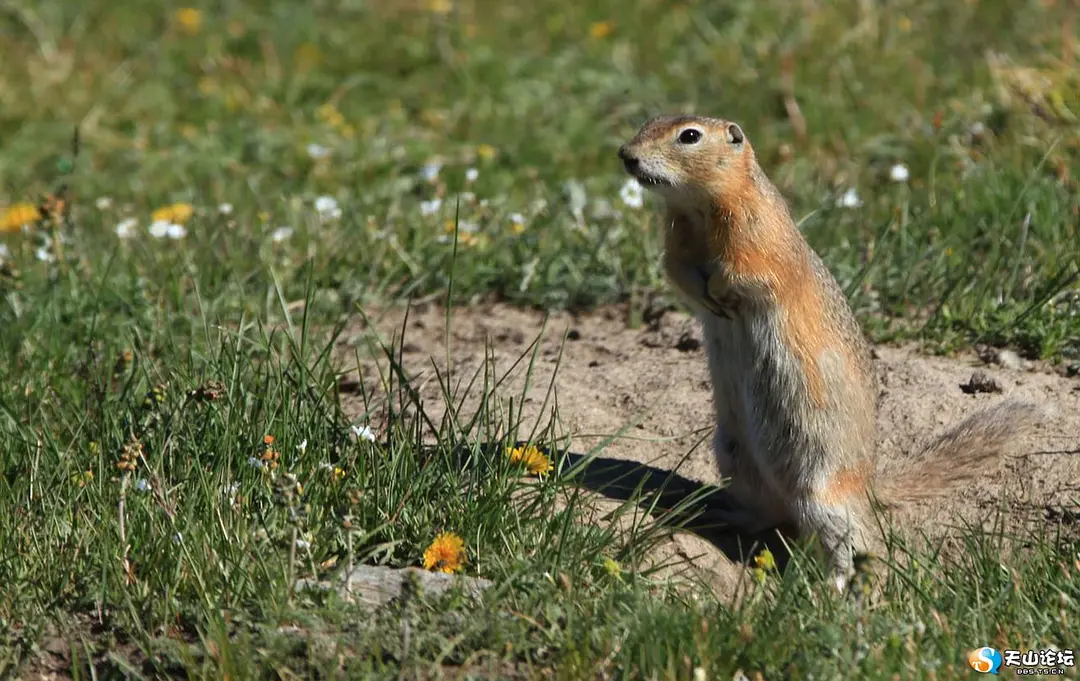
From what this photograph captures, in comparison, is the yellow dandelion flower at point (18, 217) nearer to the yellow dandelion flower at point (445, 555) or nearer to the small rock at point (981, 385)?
the yellow dandelion flower at point (445, 555)

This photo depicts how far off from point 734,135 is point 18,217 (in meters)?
3.58

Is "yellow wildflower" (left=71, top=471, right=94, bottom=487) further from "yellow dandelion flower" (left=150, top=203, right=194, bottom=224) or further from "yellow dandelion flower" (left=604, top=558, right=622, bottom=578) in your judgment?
"yellow dandelion flower" (left=150, top=203, right=194, bottom=224)

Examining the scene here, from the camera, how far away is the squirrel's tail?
14.4ft

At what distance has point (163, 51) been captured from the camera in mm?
8773

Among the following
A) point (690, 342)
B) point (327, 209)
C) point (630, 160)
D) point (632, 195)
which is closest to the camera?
point (630, 160)

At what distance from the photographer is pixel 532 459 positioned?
13.5ft

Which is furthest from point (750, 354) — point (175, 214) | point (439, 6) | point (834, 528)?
point (439, 6)

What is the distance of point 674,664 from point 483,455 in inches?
41.4

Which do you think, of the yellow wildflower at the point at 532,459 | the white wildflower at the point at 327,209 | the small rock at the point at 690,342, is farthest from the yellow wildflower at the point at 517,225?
the yellow wildflower at the point at 532,459

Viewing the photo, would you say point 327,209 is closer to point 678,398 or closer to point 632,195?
point 632,195

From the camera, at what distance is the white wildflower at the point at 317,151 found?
7.10 meters

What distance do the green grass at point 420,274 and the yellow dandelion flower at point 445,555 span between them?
66mm

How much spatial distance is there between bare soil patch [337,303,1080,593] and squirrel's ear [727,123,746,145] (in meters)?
0.87

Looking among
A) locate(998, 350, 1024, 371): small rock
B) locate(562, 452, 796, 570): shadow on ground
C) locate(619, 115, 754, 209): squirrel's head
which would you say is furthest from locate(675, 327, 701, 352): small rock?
locate(998, 350, 1024, 371): small rock
